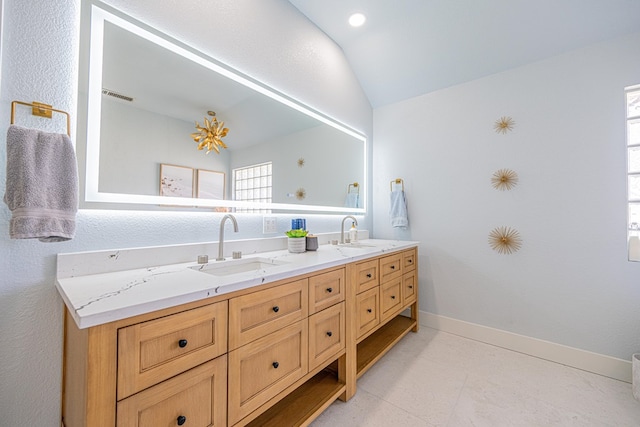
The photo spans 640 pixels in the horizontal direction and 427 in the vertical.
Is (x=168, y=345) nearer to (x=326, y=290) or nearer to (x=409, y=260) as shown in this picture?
(x=326, y=290)

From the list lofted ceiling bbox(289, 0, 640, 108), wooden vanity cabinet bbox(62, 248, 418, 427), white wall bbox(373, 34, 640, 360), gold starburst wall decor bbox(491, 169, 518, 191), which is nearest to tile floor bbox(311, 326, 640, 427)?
wooden vanity cabinet bbox(62, 248, 418, 427)

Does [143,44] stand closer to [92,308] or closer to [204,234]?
[204,234]

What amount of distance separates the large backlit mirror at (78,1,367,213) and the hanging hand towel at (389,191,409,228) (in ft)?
3.46

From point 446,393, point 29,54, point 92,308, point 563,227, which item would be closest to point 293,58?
point 29,54

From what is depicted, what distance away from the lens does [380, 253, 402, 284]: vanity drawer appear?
1.89 meters

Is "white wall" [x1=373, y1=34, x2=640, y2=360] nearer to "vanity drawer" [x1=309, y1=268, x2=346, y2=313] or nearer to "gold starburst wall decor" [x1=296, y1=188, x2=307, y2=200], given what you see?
"gold starburst wall decor" [x1=296, y1=188, x2=307, y2=200]

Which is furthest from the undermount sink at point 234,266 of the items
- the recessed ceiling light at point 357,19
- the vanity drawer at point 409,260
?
the recessed ceiling light at point 357,19

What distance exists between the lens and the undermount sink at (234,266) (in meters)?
1.31

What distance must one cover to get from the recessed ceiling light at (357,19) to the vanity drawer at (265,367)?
7.65 ft

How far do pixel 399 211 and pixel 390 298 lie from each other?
0.99m

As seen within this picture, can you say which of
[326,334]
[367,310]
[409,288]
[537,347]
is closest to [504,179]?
[409,288]

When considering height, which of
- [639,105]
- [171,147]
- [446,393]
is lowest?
[446,393]

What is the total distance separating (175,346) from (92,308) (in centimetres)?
25

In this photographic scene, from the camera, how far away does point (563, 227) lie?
1.95 meters
